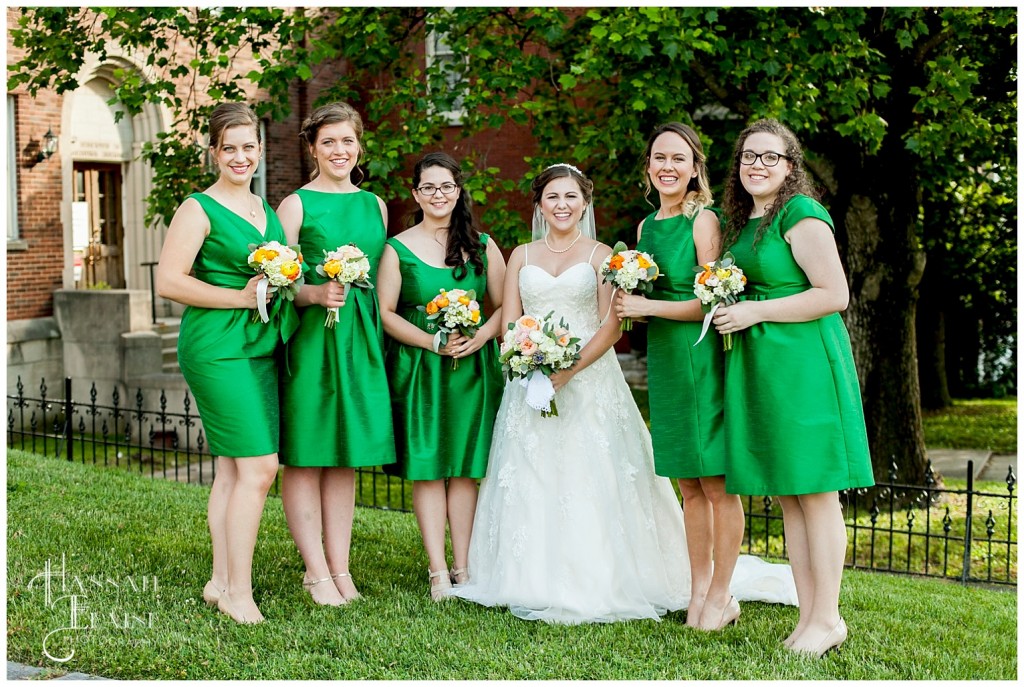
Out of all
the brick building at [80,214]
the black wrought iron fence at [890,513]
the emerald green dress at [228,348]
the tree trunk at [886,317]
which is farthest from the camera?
the brick building at [80,214]

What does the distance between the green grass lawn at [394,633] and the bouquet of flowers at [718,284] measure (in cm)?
151

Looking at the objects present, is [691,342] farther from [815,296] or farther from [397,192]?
[397,192]

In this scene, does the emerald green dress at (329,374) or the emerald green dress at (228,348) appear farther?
the emerald green dress at (329,374)

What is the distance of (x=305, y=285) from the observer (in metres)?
5.39

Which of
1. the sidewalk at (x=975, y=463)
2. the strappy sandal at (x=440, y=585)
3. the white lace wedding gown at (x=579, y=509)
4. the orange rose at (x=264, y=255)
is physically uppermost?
the orange rose at (x=264, y=255)

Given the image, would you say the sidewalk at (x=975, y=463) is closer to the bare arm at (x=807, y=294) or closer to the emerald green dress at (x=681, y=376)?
the emerald green dress at (x=681, y=376)

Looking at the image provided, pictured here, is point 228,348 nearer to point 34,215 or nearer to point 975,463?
point 975,463

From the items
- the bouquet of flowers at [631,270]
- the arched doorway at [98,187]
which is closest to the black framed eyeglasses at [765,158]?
the bouquet of flowers at [631,270]

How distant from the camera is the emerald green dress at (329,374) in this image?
5.46 meters

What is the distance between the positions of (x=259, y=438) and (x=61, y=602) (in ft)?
4.56

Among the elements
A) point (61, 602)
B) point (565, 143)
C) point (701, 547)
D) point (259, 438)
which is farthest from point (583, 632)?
point (565, 143)

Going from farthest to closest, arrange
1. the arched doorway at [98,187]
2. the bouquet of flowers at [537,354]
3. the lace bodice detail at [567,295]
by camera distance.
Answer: the arched doorway at [98,187]
the lace bodice detail at [567,295]
the bouquet of flowers at [537,354]

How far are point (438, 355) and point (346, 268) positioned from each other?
807mm

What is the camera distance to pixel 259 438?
5188 mm
